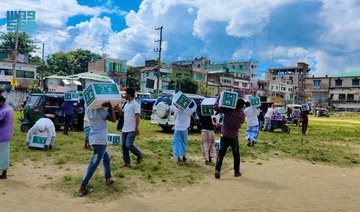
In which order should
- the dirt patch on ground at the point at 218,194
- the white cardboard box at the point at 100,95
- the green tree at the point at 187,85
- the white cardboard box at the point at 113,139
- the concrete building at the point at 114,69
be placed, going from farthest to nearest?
1. the concrete building at the point at 114,69
2. the green tree at the point at 187,85
3. the white cardboard box at the point at 113,139
4. the white cardboard box at the point at 100,95
5. the dirt patch on ground at the point at 218,194

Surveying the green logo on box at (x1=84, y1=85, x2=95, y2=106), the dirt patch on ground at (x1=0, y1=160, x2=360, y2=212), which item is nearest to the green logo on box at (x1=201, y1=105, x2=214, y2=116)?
the dirt patch on ground at (x1=0, y1=160, x2=360, y2=212)

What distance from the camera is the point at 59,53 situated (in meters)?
72.4

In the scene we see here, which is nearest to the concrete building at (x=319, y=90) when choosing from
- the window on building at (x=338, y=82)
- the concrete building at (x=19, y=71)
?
the window on building at (x=338, y=82)

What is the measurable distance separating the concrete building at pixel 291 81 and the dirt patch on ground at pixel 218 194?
8585 centimetres

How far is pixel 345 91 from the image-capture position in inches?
2867

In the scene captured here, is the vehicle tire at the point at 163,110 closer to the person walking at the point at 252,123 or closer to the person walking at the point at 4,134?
the person walking at the point at 252,123

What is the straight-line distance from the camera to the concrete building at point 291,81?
92.7m

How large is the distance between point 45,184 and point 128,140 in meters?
2.11

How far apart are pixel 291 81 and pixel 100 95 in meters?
98.9

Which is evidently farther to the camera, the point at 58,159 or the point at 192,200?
the point at 58,159

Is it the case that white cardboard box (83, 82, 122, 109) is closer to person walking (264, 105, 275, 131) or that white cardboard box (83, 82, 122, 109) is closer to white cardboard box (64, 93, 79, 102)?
white cardboard box (64, 93, 79, 102)

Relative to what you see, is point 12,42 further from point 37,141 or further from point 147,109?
point 37,141

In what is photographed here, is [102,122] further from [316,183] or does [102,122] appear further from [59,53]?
[59,53]

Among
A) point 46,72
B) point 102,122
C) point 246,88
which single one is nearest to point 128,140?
point 102,122
